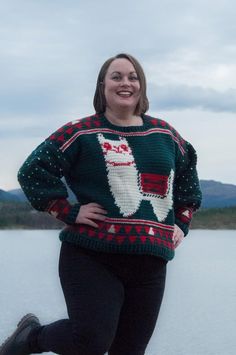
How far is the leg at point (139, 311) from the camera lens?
128 inches

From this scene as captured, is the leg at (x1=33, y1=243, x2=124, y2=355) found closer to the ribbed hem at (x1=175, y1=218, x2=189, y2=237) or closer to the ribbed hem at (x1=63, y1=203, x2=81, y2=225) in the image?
the ribbed hem at (x1=63, y1=203, x2=81, y2=225)

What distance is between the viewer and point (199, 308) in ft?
30.3

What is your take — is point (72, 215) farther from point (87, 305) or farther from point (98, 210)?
point (87, 305)

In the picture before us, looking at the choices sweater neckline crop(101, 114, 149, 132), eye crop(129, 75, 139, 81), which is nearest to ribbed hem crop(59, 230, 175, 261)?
sweater neckline crop(101, 114, 149, 132)

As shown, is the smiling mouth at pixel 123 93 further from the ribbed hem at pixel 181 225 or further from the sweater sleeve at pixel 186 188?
the ribbed hem at pixel 181 225

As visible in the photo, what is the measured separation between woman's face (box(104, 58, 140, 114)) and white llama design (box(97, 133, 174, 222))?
159 mm

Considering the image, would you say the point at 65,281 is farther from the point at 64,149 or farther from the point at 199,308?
the point at 199,308

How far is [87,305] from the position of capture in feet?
10.2

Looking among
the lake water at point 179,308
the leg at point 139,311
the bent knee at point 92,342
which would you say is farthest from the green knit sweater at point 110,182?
the lake water at point 179,308

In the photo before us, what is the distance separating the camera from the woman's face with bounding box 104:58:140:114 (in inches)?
130

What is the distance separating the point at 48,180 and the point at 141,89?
1.77 ft

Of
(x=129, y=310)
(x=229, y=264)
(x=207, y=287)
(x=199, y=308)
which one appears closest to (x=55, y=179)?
(x=129, y=310)

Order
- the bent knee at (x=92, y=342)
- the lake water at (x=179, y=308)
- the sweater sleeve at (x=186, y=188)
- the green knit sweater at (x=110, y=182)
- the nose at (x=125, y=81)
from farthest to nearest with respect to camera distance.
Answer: the lake water at (x=179, y=308) → the sweater sleeve at (x=186, y=188) → the nose at (x=125, y=81) → the green knit sweater at (x=110, y=182) → the bent knee at (x=92, y=342)

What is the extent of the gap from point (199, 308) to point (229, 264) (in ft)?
40.4
